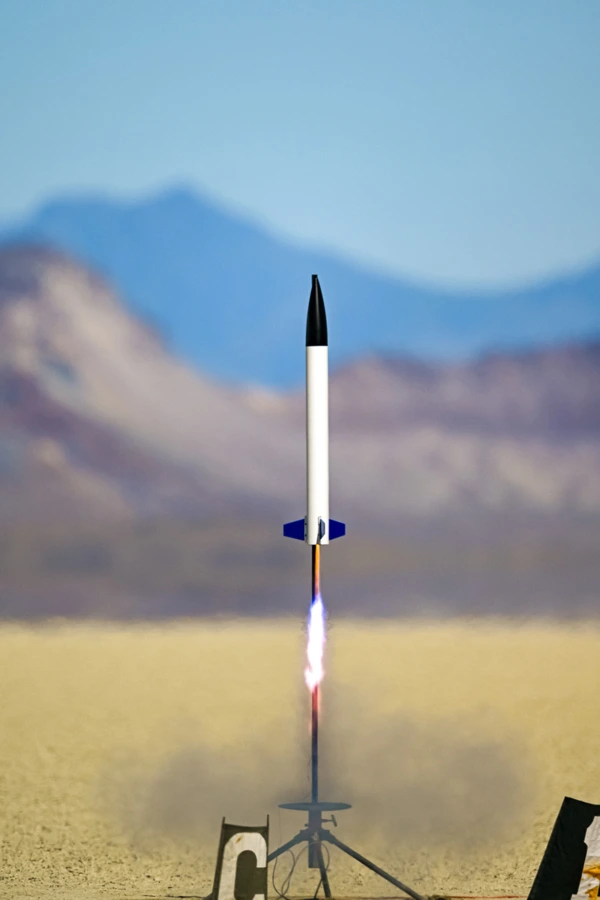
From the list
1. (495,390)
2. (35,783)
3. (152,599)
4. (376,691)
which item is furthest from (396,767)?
(495,390)

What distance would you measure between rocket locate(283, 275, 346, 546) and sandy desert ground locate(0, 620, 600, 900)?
2172mm

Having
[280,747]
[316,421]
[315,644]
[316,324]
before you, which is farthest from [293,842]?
[280,747]

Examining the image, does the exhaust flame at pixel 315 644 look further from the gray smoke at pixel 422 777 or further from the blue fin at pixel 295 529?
the gray smoke at pixel 422 777

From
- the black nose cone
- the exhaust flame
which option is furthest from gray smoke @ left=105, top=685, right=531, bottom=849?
the black nose cone

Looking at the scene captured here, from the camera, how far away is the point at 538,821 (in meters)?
8.08

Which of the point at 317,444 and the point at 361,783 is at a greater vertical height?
the point at 317,444

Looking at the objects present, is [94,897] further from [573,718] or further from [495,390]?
[495,390]

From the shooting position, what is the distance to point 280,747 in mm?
10180

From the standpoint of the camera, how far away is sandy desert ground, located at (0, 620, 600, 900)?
751 centimetres

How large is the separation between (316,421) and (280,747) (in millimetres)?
4994

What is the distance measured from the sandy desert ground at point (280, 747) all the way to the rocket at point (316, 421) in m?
2.17

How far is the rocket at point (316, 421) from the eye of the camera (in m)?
5.88

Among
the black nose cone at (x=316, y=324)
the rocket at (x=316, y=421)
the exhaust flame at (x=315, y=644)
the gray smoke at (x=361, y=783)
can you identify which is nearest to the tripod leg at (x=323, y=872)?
the exhaust flame at (x=315, y=644)

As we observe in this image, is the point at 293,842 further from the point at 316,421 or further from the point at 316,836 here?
the point at 316,421
